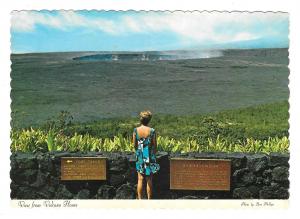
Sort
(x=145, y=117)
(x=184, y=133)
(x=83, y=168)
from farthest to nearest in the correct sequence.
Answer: (x=184, y=133)
(x=83, y=168)
(x=145, y=117)

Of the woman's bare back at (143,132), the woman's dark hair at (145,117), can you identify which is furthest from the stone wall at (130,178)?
the woman's dark hair at (145,117)

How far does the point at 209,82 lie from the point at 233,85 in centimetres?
44

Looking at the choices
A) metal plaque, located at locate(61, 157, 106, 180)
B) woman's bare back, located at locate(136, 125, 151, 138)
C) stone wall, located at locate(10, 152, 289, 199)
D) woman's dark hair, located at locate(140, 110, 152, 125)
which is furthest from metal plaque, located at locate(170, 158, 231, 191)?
metal plaque, located at locate(61, 157, 106, 180)

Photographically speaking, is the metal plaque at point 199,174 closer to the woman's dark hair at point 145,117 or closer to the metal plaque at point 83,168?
the woman's dark hair at point 145,117

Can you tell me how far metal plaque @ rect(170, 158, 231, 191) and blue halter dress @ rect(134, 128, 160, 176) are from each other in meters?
0.44

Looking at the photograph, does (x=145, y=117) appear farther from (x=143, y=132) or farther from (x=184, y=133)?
(x=184, y=133)

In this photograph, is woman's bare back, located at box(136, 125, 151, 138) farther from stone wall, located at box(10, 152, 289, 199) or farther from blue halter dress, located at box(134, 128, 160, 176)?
stone wall, located at box(10, 152, 289, 199)

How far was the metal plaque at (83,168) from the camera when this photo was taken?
10258mm

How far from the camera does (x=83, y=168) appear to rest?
10.3 meters

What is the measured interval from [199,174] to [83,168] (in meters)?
1.99

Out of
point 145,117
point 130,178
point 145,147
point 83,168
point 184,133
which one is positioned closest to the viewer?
point 145,147

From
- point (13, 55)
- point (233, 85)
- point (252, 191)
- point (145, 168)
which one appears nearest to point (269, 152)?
point (252, 191)

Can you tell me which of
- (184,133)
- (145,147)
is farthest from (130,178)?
(184,133)

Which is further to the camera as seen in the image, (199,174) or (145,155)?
(199,174)
